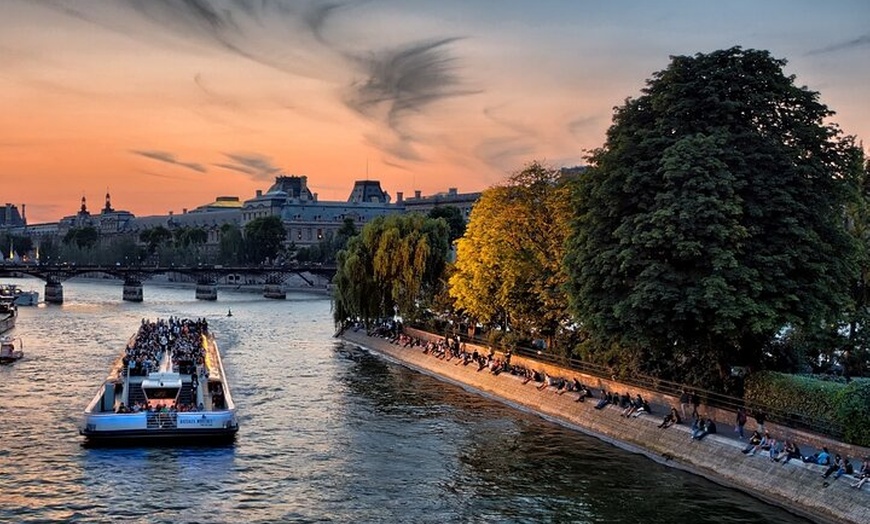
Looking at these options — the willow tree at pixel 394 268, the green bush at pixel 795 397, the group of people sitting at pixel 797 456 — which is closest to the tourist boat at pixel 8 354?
the willow tree at pixel 394 268

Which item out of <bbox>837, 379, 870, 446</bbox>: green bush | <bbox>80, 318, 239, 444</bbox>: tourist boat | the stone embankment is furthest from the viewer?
<bbox>80, 318, 239, 444</bbox>: tourist boat

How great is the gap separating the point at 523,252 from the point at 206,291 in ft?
429

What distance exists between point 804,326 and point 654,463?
26.9ft

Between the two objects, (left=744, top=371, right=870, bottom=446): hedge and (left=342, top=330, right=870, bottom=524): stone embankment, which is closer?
(left=342, top=330, right=870, bottom=524): stone embankment

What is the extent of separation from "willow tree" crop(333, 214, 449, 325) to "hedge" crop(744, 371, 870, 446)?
41.9 metres

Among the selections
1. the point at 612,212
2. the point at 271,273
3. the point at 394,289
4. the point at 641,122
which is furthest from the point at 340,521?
the point at 271,273

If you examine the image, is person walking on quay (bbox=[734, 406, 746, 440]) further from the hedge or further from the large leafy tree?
the large leafy tree

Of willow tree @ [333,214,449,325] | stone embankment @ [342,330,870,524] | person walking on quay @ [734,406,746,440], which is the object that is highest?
willow tree @ [333,214,449,325]

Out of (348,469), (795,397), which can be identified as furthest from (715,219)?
(348,469)

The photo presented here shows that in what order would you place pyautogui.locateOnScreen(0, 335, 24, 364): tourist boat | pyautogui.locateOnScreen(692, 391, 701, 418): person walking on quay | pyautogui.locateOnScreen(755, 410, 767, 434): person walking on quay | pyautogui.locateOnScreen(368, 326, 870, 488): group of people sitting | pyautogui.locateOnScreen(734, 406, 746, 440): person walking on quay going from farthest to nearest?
pyautogui.locateOnScreen(0, 335, 24, 364): tourist boat
pyautogui.locateOnScreen(692, 391, 701, 418): person walking on quay
pyautogui.locateOnScreen(734, 406, 746, 440): person walking on quay
pyautogui.locateOnScreen(755, 410, 767, 434): person walking on quay
pyautogui.locateOnScreen(368, 326, 870, 488): group of people sitting

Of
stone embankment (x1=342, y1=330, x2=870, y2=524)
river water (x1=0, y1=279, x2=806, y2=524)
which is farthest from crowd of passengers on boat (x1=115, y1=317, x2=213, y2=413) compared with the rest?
stone embankment (x1=342, y1=330, x2=870, y2=524)

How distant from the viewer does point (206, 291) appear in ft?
591

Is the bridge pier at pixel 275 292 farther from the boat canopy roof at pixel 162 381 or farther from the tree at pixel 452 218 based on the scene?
the boat canopy roof at pixel 162 381

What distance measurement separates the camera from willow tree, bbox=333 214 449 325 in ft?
265
